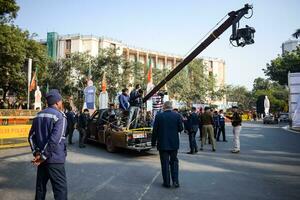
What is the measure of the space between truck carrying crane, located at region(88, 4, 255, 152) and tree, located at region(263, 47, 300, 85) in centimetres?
3642

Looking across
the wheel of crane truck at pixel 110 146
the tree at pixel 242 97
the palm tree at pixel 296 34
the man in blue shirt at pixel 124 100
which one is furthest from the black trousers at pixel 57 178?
the tree at pixel 242 97

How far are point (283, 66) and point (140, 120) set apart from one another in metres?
41.6

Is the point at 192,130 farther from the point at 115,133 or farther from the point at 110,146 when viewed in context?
the point at 110,146

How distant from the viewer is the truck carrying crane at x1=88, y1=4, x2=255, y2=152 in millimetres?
11148

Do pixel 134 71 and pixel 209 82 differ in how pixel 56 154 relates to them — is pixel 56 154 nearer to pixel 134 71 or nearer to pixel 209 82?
pixel 134 71

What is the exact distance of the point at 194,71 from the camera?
64625mm

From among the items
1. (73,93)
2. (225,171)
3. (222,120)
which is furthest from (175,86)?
(225,171)

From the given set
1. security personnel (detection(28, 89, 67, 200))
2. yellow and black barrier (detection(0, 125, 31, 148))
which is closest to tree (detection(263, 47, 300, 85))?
yellow and black barrier (detection(0, 125, 31, 148))

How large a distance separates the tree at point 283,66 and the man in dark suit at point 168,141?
135 feet

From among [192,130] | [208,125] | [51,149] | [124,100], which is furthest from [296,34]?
[51,149]

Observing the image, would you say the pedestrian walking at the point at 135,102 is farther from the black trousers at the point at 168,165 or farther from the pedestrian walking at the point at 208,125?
the black trousers at the point at 168,165

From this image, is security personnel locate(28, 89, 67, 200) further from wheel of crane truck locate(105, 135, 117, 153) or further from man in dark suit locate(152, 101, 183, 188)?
wheel of crane truck locate(105, 135, 117, 153)

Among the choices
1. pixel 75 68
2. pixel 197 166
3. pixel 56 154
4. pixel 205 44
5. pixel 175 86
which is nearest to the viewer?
pixel 56 154

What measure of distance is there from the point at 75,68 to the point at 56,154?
147 feet
